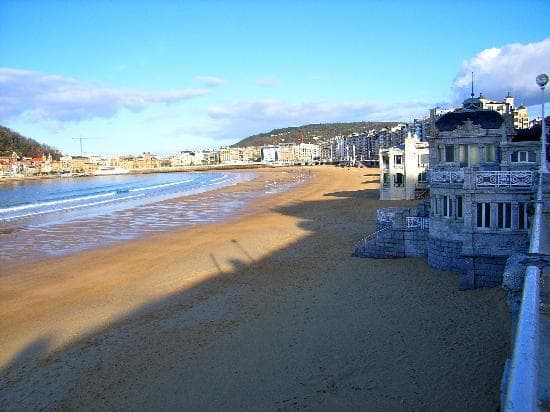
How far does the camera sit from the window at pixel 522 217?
48.9ft

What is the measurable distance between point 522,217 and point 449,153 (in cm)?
482

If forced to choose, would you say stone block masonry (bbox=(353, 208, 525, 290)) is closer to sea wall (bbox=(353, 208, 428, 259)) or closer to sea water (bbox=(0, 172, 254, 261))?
sea wall (bbox=(353, 208, 428, 259))

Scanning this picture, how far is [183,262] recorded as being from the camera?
24125 mm

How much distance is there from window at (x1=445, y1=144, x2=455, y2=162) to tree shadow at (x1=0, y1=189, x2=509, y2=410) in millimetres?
4455

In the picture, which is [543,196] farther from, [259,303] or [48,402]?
[48,402]

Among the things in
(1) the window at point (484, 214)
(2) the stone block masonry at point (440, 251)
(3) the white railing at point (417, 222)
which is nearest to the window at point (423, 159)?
(2) the stone block masonry at point (440, 251)

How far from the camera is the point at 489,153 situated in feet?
61.2

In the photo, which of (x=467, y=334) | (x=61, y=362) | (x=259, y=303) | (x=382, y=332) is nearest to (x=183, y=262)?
(x=259, y=303)

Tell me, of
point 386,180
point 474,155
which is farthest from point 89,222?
point 474,155

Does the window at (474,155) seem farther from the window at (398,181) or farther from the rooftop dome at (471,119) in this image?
the window at (398,181)

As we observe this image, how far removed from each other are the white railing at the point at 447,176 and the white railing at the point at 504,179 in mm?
886

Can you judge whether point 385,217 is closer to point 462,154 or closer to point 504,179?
point 462,154

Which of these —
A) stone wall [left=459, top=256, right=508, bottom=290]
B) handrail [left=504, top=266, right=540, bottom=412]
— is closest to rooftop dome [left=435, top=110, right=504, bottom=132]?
stone wall [left=459, top=256, right=508, bottom=290]

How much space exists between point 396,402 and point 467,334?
3879mm
